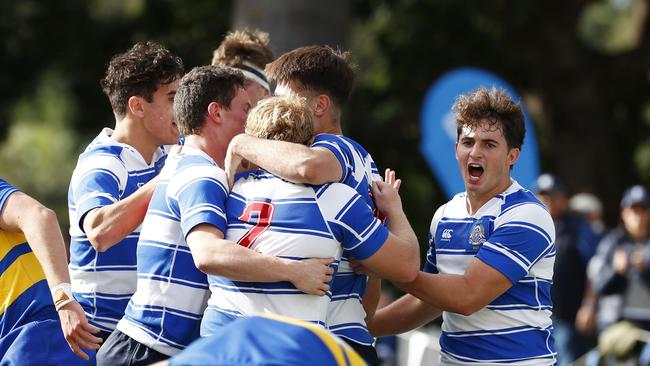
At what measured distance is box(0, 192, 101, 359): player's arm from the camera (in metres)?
3.90

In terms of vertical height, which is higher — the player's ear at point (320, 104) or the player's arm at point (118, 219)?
the player's ear at point (320, 104)

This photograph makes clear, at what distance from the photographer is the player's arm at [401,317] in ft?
15.2

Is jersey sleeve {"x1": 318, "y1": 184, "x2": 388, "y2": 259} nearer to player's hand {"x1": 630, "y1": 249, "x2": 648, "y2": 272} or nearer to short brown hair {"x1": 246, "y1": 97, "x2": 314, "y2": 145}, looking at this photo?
short brown hair {"x1": 246, "y1": 97, "x2": 314, "y2": 145}

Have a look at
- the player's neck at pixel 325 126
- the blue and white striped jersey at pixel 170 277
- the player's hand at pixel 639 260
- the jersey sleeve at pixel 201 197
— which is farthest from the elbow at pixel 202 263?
the player's hand at pixel 639 260

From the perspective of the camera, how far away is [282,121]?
12.4ft

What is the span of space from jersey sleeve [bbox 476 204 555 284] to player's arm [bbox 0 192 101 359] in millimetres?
1496

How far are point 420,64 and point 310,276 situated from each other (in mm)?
10531

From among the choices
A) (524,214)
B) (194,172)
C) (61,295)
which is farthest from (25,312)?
(524,214)

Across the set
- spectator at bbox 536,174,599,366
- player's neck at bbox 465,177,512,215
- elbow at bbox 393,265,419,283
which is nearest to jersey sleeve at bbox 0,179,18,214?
elbow at bbox 393,265,419,283

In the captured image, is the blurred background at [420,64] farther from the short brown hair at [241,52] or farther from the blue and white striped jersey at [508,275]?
the blue and white striped jersey at [508,275]

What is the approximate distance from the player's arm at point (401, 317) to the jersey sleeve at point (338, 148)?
95 centimetres

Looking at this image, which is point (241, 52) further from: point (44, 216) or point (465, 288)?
point (465, 288)

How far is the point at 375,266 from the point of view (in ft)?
12.4

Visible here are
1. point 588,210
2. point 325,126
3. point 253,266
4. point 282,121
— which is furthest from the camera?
point 588,210
